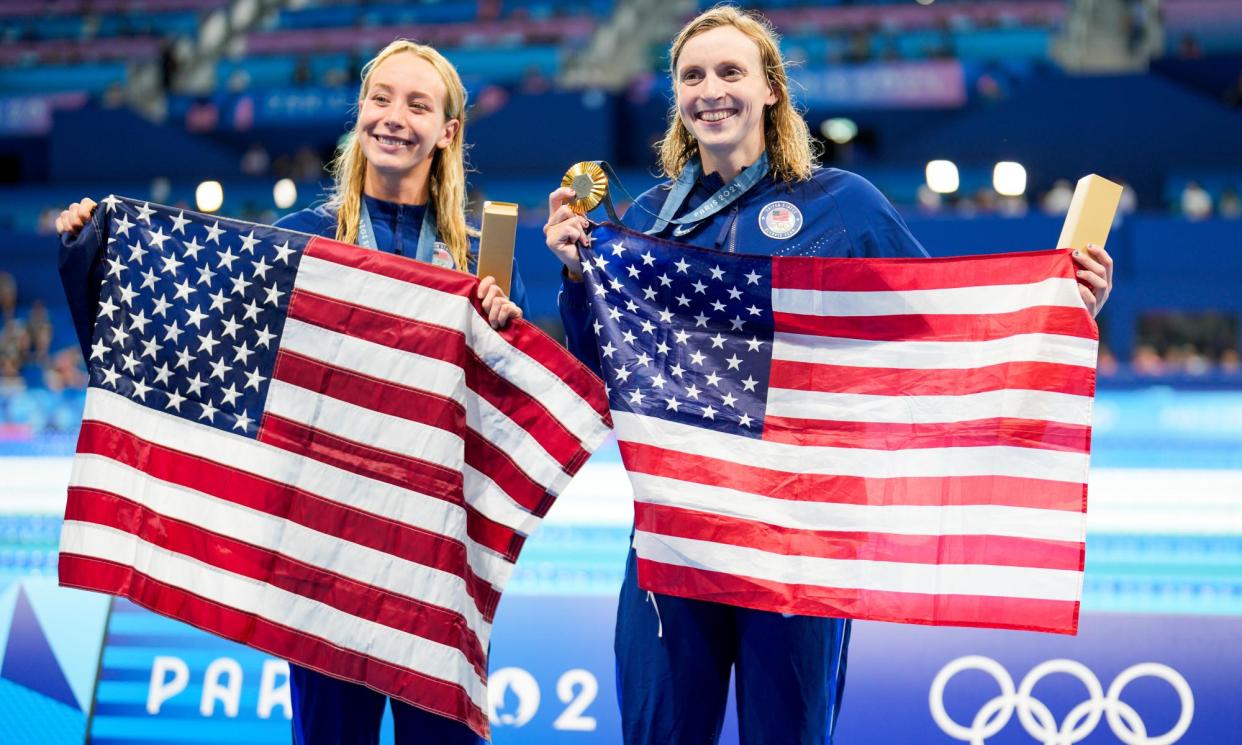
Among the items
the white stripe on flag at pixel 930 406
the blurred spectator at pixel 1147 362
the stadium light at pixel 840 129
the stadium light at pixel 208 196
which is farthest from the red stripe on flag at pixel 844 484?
the stadium light at pixel 840 129

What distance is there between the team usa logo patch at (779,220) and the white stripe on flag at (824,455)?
0.46 m

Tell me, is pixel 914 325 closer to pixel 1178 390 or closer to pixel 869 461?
pixel 869 461

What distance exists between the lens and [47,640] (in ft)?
12.1

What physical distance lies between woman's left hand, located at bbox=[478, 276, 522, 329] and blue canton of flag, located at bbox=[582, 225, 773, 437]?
19 centimetres

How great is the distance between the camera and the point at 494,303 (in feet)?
8.95

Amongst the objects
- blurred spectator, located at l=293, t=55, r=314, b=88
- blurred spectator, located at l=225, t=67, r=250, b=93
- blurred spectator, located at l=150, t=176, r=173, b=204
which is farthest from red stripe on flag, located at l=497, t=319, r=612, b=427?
blurred spectator, located at l=225, t=67, r=250, b=93

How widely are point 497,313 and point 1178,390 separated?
978 cm

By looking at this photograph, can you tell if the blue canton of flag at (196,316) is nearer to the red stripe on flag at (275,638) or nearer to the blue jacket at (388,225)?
the blue jacket at (388,225)

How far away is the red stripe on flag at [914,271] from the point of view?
8.63 ft

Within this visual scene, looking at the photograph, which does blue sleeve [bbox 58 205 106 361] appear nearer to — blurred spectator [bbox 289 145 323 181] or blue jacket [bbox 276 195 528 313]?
blue jacket [bbox 276 195 528 313]

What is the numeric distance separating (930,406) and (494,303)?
3.23 feet

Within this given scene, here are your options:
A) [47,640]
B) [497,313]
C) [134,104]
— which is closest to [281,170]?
[134,104]

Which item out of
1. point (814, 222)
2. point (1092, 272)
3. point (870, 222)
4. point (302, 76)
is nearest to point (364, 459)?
point (814, 222)

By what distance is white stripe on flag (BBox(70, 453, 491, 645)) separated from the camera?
2684mm
